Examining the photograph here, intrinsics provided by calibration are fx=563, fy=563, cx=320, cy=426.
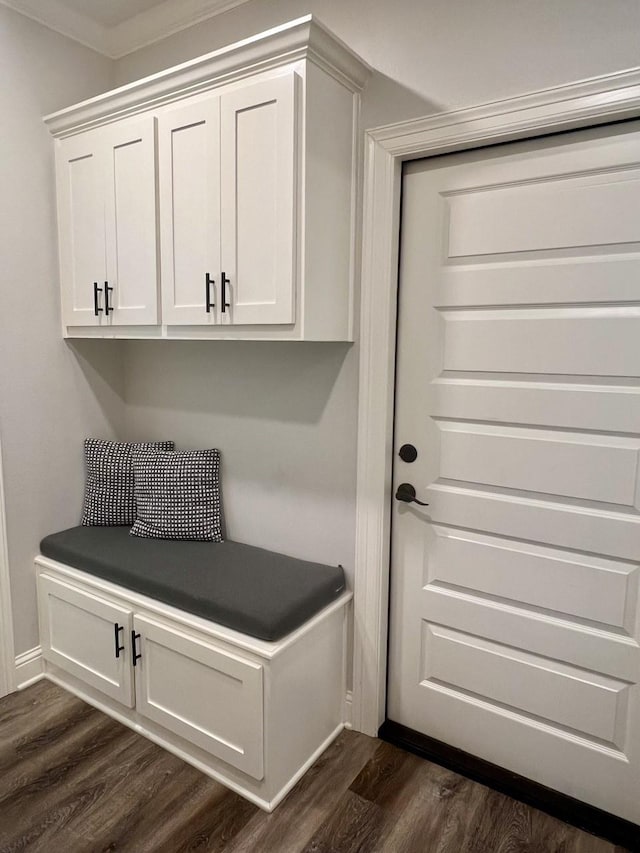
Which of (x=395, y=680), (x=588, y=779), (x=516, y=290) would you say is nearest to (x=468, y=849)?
(x=588, y=779)

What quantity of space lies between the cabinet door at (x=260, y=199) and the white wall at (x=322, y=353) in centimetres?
34

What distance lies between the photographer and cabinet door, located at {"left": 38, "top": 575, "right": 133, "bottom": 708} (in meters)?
2.09

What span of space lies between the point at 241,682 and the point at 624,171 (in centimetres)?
185

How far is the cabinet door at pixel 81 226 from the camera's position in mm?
2174

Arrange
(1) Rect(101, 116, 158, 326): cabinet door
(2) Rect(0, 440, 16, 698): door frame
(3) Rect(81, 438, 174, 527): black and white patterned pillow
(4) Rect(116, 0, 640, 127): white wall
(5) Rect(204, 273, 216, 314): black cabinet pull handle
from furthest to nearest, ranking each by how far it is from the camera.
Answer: (3) Rect(81, 438, 174, 527): black and white patterned pillow
(2) Rect(0, 440, 16, 698): door frame
(1) Rect(101, 116, 158, 326): cabinet door
(5) Rect(204, 273, 216, 314): black cabinet pull handle
(4) Rect(116, 0, 640, 127): white wall

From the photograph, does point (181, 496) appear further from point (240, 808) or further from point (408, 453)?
point (240, 808)

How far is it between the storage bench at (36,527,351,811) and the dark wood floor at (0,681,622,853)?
8 centimetres

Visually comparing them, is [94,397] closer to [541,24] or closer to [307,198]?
[307,198]

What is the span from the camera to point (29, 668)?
2391mm

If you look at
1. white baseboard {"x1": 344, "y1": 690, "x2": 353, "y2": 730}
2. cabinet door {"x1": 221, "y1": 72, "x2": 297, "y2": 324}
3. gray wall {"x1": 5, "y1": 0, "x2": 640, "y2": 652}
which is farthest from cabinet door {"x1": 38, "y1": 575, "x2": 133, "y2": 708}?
cabinet door {"x1": 221, "y1": 72, "x2": 297, "y2": 324}

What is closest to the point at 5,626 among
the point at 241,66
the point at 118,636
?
the point at 118,636

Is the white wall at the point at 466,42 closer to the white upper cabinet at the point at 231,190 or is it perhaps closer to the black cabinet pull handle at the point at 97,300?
the white upper cabinet at the point at 231,190

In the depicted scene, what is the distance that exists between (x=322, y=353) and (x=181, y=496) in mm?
841

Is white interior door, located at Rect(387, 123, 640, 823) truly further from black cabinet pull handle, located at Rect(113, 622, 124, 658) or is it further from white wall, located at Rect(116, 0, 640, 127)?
black cabinet pull handle, located at Rect(113, 622, 124, 658)
